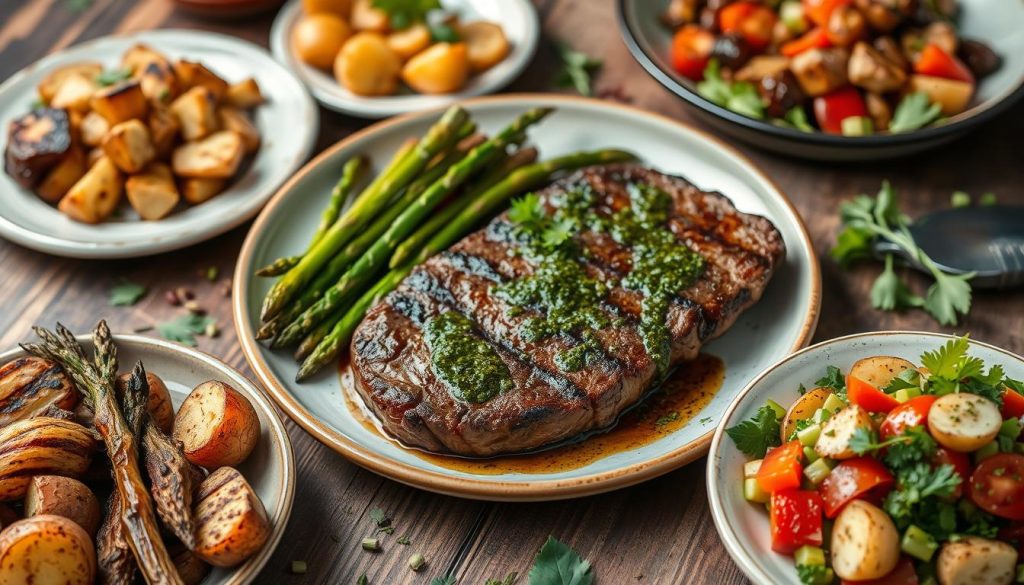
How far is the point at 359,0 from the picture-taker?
5.58 m

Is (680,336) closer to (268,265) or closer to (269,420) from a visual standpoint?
(269,420)

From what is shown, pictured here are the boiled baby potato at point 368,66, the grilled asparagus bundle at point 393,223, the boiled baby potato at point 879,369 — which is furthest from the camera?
the boiled baby potato at point 368,66

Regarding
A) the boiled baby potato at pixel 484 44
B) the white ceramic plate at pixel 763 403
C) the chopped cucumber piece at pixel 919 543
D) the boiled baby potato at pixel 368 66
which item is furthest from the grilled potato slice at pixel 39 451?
the boiled baby potato at pixel 484 44

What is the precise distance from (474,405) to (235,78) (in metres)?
2.94

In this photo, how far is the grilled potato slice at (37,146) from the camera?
15.0 ft

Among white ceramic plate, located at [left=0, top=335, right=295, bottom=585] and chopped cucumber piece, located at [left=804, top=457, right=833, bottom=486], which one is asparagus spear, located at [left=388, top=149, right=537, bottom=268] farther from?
chopped cucumber piece, located at [left=804, top=457, right=833, bottom=486]

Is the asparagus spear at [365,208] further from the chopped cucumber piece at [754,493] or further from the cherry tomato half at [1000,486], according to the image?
the cherry tomato half at [1000,486]

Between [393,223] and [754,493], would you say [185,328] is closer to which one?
[393,223]

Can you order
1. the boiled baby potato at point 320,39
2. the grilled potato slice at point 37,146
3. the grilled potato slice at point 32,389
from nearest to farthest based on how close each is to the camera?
the grilled potato slice at point 32,389
the grilled potato slice at point 37,146
the boiled baby potato at point 320,39

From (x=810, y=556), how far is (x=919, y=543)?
319 mm

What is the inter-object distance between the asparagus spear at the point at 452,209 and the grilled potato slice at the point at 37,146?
1803 millimetres

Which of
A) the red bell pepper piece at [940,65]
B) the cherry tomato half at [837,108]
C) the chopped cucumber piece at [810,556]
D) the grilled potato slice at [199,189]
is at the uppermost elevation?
the red bell pepper piece at [940,65]

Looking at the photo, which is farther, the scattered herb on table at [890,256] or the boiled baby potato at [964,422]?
the scattered herb on table at [890,256]

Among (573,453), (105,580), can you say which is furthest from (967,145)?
(105,580)
